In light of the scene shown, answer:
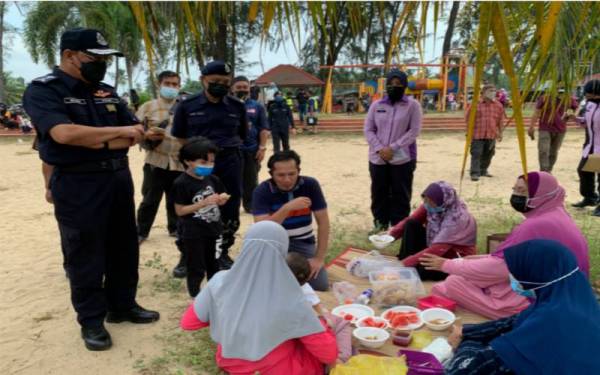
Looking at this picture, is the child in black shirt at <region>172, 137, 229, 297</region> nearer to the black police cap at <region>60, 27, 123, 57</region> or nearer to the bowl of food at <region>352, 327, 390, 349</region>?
the black police cap at <region>60, 27, 123, 57</region>

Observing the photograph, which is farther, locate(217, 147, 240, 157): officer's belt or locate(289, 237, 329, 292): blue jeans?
locate(217, 147, 240, 157): officer's belt

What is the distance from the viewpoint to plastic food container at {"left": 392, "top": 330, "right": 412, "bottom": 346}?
8.70ft

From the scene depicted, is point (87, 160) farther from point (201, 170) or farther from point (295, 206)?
point (295, 206)

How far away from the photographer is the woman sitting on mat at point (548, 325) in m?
1.67

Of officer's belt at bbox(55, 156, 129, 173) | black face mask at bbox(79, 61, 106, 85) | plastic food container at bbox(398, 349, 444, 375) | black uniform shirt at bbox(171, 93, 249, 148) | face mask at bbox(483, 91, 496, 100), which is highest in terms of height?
black face mask at bbox(79, 61, 106, 85)

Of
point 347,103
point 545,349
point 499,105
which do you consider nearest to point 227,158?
point 545,349

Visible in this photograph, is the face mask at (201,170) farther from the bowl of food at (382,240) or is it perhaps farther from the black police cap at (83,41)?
the bowl of food at (382,240)

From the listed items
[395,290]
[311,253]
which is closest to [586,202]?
[395,290]

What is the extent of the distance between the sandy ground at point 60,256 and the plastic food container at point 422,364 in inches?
58.9

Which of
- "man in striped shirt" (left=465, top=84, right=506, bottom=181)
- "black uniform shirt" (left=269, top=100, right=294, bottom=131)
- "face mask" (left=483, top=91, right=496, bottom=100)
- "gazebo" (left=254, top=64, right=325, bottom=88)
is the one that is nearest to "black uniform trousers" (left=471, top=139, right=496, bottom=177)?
"man in striped shirt" (left=465, top=84, right=506, bottom=181)

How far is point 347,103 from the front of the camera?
25.1 metres

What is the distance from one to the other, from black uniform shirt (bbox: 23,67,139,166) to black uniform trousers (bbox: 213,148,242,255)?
109 centimetres

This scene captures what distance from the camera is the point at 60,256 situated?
4.53 metres

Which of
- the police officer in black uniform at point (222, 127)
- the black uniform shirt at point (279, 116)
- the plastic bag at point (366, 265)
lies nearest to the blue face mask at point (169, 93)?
the police officer in black uniform at point (222, 127)
